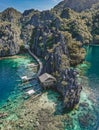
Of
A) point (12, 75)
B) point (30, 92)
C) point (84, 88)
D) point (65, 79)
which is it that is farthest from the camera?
point (12, 75)

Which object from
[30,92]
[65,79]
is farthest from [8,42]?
[65,79]

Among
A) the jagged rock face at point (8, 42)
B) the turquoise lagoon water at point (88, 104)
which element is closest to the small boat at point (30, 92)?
the turquoise lagoon water at point (88, 104)

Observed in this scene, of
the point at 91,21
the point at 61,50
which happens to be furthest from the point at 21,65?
the point at 91,21

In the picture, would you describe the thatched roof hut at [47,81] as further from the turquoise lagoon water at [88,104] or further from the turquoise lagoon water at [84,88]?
the turquoise lagoon water at [88,104]

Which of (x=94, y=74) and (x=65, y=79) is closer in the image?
(x=65, y=79)

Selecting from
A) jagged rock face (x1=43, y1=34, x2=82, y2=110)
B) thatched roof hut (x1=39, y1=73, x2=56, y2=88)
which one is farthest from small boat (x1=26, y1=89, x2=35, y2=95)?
jagged rock face (x1=43, y1=34, x2=82, y2=110)

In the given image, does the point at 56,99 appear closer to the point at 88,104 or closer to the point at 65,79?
the point at 65,79

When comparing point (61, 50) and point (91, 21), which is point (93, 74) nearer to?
point (61, 50)

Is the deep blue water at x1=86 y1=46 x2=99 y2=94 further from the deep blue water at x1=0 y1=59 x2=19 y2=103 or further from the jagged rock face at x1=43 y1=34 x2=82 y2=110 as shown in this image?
the deep blue water at x1=0 y1=59 x2=19 y2=103
